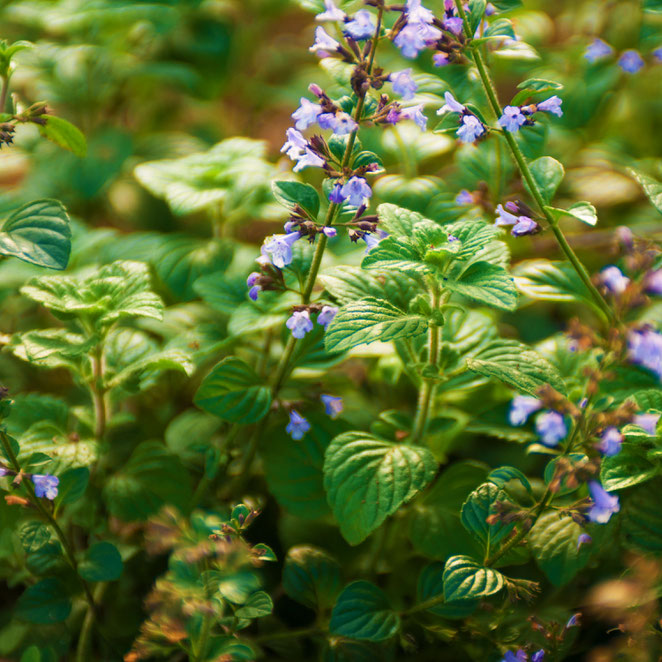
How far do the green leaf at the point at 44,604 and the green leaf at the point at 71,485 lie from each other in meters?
0.20

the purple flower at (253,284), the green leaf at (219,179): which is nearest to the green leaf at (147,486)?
the purple flower at (253,284)

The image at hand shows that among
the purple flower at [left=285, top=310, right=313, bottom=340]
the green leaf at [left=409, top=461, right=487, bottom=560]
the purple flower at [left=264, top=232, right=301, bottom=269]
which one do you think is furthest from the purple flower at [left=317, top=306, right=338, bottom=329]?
the green leaf at [left=409, top=461, right=487, bottom=560]

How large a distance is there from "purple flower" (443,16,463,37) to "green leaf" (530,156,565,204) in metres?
0.38

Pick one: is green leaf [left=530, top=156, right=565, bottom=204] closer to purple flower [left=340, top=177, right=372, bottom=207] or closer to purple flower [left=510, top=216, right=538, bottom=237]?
purple flower [left=510, top=216, right=538, bottom=237]

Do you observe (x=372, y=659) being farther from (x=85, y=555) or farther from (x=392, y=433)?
(x=85, y=555)

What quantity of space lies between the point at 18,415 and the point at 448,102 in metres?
1.39

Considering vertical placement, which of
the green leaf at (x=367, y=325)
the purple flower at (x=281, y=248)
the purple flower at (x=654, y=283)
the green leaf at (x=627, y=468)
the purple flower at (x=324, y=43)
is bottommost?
the green leaf at (x=627, y=468)

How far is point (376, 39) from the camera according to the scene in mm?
1366

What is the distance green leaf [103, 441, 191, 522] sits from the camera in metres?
1.72

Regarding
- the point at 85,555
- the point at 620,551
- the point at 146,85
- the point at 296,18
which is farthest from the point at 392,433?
the point at 296,18

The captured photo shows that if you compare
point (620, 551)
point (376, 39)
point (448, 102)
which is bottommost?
point (620, 551)

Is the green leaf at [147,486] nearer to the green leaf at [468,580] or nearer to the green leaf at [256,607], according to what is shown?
the green leaf at [256,607]

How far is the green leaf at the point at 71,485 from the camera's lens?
1563mm

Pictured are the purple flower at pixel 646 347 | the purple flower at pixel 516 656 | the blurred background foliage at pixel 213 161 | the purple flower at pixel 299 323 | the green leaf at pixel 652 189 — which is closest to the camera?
the purple flower at pixel 646 347
